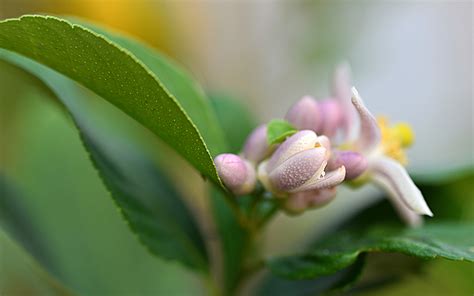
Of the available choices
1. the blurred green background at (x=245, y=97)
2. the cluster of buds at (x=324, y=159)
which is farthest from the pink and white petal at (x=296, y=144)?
the blurred green background at (x=245, y=97)

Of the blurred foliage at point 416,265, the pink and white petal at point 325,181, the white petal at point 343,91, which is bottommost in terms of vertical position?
the blurred foliage at point 416,265

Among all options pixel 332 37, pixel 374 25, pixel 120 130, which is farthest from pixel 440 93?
pixel 120 130

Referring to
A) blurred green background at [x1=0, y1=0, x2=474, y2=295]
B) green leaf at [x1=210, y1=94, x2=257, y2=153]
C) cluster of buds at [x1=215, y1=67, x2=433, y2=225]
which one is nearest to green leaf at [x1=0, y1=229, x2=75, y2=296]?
blurred green background at [x1=0, y1=0, x2=474, y2=295]

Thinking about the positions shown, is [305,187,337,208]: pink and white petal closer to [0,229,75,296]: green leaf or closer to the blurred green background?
the blurred green background

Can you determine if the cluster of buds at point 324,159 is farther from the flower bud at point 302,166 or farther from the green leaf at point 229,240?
the green leaf at point 229,240

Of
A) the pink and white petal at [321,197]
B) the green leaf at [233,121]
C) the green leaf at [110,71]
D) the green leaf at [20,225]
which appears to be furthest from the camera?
the green leaf at [233,121]

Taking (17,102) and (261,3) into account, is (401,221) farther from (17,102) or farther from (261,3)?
(261,3)

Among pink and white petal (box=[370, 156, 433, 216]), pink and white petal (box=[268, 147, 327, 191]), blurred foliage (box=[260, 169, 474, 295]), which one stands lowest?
blurred foliage (box=[260, 169, 474, 295])
